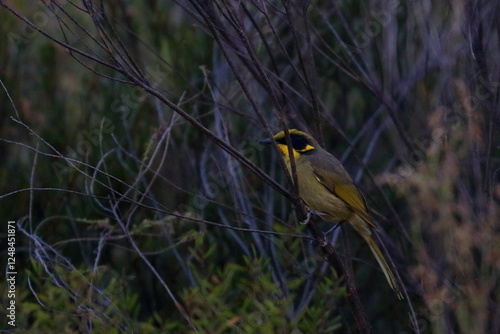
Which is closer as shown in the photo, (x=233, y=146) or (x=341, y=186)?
(x=341, y=186)

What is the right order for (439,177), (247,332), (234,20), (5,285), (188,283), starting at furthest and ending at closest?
(188,283)
(5,285)
(439,177)
(247,332)
(234,20)

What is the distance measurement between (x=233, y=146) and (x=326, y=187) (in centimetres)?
58

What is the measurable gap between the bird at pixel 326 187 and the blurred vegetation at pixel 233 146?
140 mm

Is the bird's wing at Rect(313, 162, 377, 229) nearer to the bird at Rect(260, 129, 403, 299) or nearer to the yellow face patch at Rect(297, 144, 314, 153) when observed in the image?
the bird at Rect(260, 129, 403, 299)

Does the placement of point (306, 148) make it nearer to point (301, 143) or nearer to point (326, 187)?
point (301, 143)

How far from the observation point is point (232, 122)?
19.2ft

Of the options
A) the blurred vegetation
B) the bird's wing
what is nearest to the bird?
the bird's wing

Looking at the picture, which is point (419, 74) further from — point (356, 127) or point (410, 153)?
point (410, 153)

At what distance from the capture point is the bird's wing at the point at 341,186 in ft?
14.9

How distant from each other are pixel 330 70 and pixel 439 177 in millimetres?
2235

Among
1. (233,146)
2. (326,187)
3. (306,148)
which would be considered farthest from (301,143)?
(233,146)

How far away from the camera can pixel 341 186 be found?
4660mm

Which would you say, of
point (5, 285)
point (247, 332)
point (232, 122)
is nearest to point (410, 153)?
point (232, 122)

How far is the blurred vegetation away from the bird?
0.14 meters
